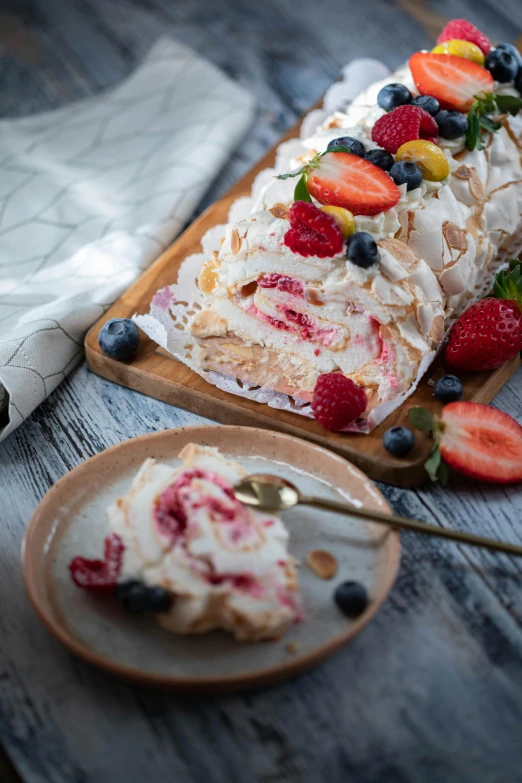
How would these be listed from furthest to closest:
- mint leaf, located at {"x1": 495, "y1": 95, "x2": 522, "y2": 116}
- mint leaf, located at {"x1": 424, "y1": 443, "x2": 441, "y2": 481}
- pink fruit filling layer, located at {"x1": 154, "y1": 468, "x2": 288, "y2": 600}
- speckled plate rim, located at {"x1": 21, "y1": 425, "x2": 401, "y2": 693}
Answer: mint leaf, located at {"x1": 495, "y1": 95, "x2": 522, "y2": 116} < mint leaf, located at {"x1": 424, "y1": 443, "x2": 441, "y2": 481} < pink fruit filling layer, located at {"x1": 154, "y1": 468, "x2": 288, "y2": 600} < speckled plate rim, located at {"x1": 21, "y1": 425, "x2": 401, "y2": 693}

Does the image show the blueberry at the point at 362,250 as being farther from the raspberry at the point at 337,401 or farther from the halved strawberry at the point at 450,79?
the halved strawberry at the point at 450,79

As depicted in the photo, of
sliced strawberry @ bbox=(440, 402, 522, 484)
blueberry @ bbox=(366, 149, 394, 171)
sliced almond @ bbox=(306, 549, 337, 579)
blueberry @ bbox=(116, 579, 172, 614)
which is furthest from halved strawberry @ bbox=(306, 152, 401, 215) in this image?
blueberry @ bbox=(116, 579, 172, 614)

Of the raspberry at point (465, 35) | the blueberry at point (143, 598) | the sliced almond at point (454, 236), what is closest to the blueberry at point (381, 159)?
the sliced almond at point (454, 236)

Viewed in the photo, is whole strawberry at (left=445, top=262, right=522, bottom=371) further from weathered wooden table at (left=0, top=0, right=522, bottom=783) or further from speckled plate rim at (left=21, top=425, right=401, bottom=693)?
speckled plate rim at (left=21, top=425, right=401, bottom=693)

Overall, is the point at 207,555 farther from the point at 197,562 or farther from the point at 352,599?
the point at 352,599

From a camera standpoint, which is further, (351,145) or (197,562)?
(351,145)

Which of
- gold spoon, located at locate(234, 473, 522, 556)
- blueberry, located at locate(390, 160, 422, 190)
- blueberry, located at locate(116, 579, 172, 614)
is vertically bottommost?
blueberry, located at locate(116, 579, 172, 614)

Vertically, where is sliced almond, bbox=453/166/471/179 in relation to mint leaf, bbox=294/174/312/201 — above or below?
above

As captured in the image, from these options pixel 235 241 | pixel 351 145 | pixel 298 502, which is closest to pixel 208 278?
pixel 235 241
